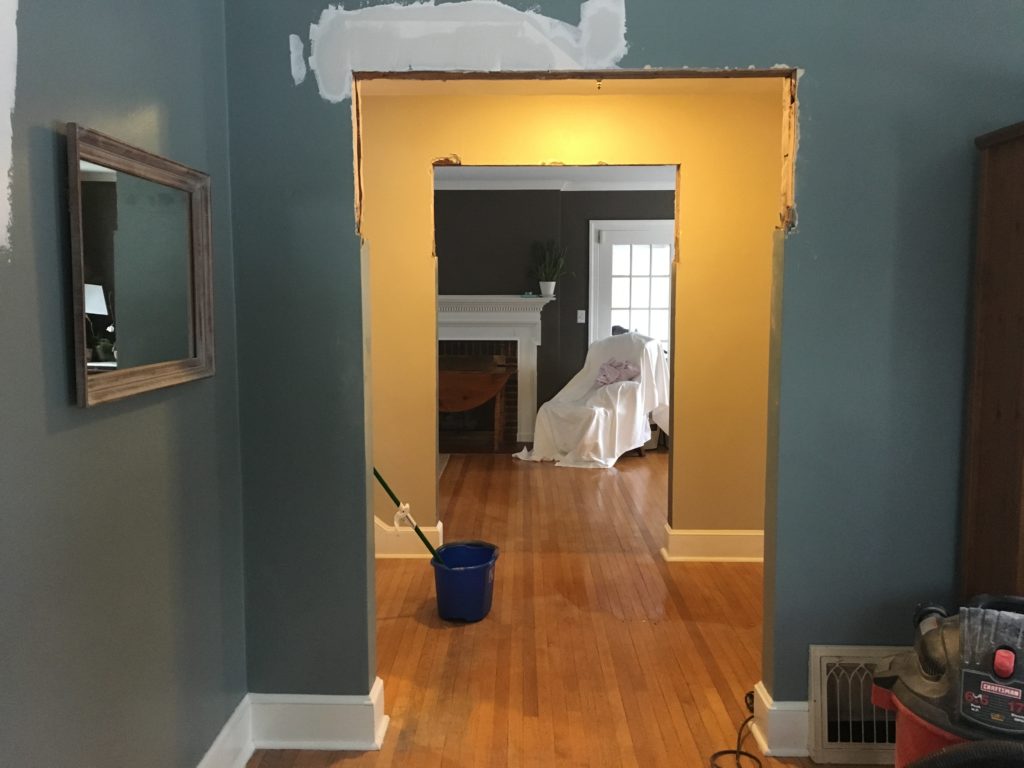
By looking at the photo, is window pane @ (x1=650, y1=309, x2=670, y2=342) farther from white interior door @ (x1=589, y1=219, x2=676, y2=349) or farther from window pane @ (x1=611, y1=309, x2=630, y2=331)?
window pane @ (x1=611, y1=309, x2=630, y2=331)

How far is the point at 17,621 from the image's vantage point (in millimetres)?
1261

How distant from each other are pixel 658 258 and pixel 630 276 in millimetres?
288

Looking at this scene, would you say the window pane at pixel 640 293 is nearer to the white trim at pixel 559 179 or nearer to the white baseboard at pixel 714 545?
the white trim at pixel 559 179

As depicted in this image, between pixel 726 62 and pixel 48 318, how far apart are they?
1.65m

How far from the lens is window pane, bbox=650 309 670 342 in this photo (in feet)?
23.9

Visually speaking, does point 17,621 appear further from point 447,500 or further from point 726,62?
point 447,500

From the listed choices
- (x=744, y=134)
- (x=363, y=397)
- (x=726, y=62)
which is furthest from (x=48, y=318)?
(x=744, y=134)

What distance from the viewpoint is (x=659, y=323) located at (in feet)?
24.0

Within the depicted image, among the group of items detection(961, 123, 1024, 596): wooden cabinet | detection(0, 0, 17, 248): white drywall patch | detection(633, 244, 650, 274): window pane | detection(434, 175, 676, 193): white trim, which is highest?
detection(434, 175, 676, 193): white trim

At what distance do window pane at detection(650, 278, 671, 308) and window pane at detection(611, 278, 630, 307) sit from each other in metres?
0.21

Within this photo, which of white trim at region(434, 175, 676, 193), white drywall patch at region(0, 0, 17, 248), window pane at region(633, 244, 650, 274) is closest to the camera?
white drywall patch at region(0, 0, 17, 248)

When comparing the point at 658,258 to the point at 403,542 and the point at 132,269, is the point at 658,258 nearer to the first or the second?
the point at 403,542

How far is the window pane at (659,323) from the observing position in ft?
23.9

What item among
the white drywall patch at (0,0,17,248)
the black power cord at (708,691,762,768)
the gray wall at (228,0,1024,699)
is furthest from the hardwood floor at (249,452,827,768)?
the white drywall patch at (0,0,17,248)
